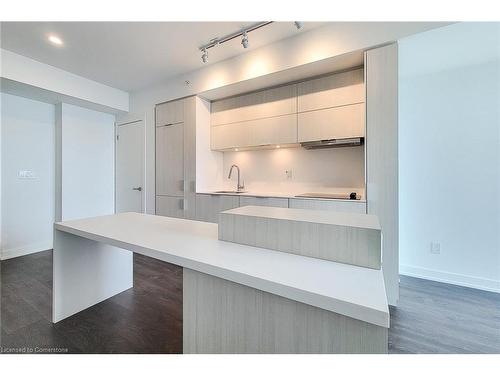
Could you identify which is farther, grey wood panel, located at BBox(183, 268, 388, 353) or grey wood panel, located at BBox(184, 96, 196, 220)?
grey wood panel, located at BBox(184, 96, 196, 220)

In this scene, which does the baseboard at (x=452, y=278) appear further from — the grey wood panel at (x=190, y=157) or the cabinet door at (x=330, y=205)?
the grey wood panel at (x=190, y=157)

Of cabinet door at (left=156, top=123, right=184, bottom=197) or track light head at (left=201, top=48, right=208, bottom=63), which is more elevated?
track light head at (left=201, top=48, right=208, bottom=63)

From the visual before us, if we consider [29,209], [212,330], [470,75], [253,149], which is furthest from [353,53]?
[29,209]

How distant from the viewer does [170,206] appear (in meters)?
3.68

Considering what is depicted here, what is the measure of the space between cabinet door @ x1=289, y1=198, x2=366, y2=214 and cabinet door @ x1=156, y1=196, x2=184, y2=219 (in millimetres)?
1771

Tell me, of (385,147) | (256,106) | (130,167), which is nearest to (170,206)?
(130,167)

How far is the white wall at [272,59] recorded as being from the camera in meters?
2.10

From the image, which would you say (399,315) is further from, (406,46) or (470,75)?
(470,75)

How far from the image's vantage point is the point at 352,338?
761 mm

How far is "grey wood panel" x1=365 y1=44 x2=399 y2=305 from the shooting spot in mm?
2080

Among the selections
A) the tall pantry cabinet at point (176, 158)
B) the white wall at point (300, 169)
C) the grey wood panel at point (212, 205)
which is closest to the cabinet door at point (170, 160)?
the tall pantry cabinet at point (176, 158)

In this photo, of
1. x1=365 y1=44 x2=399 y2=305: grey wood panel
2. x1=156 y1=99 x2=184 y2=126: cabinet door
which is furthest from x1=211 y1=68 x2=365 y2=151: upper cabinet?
x1=156 y1=99 x2=184 y2=126: cabinet door

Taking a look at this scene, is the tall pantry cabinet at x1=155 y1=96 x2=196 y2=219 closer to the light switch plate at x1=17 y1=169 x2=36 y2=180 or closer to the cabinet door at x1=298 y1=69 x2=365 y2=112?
the cabinet door at x1=298 y1=69 x2=365 y2=112

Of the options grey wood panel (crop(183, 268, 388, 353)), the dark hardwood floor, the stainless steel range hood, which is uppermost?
the stainless steel range hood
